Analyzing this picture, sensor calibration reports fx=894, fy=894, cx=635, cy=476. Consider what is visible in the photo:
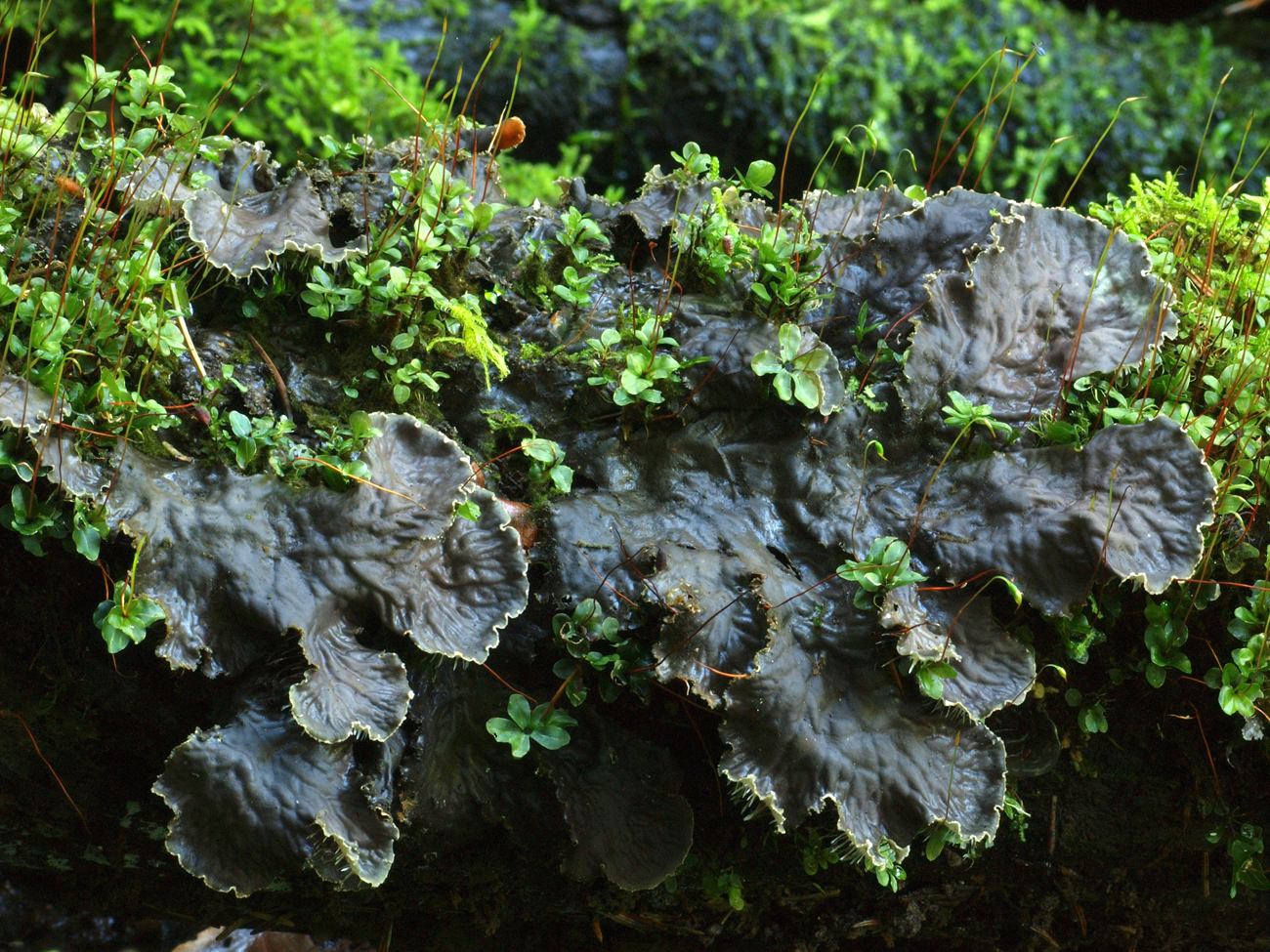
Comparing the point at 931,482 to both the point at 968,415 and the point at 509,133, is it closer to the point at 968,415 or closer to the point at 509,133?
the point at 968,415

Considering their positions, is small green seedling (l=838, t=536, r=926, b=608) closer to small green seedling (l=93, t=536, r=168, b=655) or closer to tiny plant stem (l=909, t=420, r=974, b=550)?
tiny plant stem (l=909, t=420, r=974, b=550)

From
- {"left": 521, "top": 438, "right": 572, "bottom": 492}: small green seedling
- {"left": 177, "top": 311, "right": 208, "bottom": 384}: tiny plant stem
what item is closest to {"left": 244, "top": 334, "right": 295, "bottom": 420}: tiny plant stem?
{"left": 177, "top": 311, "right": 208, "bottom": 384}: tiny plant stem

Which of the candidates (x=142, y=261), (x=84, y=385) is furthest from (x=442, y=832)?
(x=142, y=261)

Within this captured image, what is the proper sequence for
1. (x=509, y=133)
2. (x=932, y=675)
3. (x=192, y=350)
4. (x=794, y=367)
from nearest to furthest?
(x=932, y=675) < (x=192, y=350) < (x=794, y=367) < (x=509, y=133)

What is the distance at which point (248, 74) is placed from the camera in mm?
6270

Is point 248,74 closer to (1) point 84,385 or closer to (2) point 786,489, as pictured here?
(1) point 84,385

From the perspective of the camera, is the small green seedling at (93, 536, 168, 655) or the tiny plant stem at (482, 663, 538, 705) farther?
the tiny plant stem at (482, 663, 538, 705)

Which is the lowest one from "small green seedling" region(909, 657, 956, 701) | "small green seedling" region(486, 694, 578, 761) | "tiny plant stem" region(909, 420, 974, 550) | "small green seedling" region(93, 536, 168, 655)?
"small green seedling" region(486, 694, 578, 761)

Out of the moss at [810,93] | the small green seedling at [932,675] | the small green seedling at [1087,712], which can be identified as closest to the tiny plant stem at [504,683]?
the small green seedling at [932,675]

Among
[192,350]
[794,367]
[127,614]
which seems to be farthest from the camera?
[794,367]

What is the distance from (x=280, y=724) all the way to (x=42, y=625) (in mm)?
698

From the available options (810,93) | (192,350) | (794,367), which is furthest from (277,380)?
(810,93)

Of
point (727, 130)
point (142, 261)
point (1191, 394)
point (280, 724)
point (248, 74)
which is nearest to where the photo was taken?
point (280, 724)

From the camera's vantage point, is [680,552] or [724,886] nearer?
[680,552]
